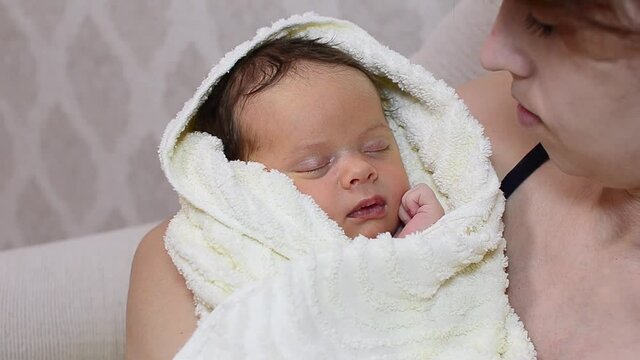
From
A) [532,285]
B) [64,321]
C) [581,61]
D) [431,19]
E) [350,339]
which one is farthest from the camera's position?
[431,19]

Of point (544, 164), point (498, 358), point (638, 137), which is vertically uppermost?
point (638, 137)

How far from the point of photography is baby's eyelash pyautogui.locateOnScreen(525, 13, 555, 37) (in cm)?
85

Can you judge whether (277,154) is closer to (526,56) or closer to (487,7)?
(526,56)

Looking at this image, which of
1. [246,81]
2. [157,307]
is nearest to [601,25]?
[246,81]

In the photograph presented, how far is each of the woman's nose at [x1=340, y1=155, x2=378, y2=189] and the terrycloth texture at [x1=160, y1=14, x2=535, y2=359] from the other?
59 mm

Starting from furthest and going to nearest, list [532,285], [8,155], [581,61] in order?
[8,155], [532,285], [581,61]

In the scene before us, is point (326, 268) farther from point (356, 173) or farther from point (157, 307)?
point (157, 307)

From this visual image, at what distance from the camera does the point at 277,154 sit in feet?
3.73

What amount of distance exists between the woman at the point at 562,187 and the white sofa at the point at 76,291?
0.67ft

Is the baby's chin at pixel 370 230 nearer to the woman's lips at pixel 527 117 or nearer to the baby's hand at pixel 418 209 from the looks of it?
the baby's hand at pixel 418 209

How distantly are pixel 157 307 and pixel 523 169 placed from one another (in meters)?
0.48

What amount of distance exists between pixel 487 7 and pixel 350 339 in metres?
0.70

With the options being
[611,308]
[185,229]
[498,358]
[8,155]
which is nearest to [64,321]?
[185,229]

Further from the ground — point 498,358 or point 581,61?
point 581,61
